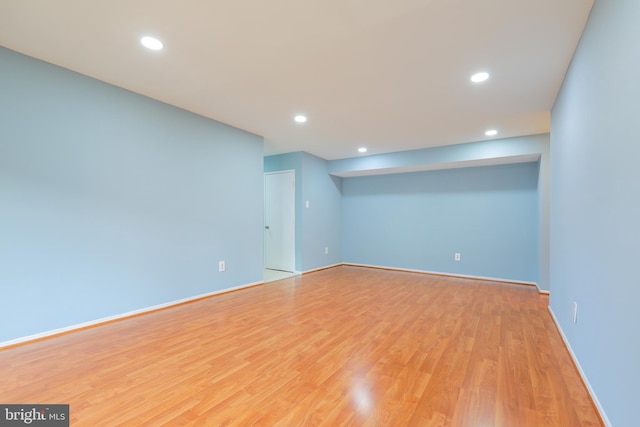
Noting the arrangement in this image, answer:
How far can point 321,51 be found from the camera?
7.11 ft

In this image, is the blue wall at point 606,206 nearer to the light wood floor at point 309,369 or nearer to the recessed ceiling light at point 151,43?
the light wood floor at point 309,369

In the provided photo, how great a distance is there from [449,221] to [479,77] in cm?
323

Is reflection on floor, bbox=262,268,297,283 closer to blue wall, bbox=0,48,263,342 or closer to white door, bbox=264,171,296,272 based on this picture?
white door, bbox=264,171,296,272

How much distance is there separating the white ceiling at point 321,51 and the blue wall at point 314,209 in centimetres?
200

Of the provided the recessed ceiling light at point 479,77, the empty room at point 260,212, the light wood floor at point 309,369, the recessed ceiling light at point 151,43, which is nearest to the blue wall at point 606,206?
the empty room at point 260,212

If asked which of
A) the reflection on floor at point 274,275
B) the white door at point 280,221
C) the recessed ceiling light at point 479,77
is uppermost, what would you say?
the recessed ceiling light at point 479,77

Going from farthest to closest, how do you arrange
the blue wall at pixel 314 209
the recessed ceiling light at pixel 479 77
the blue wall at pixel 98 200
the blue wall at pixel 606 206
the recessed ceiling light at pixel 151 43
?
the blue wall at pixel 314 209
the recessed ceiling light at pixel 479 77
the blue wall at pixel 98 200
the recessed ceiling light at pixel 151 43
the blue wall at pixel 606 206

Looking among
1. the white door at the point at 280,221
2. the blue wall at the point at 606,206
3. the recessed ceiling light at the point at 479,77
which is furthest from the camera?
the white door at the point at 280,221

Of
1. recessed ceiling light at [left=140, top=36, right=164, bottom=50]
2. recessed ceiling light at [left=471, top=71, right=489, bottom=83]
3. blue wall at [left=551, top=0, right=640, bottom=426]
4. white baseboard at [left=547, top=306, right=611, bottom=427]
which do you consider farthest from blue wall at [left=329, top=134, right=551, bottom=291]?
recessed ceiling light at [left=140, top=36, right=164, bottom=50]

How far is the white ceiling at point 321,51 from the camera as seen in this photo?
1.75 meters

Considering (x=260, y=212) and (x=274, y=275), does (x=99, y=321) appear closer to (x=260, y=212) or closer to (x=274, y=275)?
(x=260, y=212)

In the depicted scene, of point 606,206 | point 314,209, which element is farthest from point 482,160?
point 606,206

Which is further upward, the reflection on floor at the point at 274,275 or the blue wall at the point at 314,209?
the blue wall at the point at 314,209

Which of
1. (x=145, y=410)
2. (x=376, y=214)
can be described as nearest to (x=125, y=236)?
(x=145, y=410)
